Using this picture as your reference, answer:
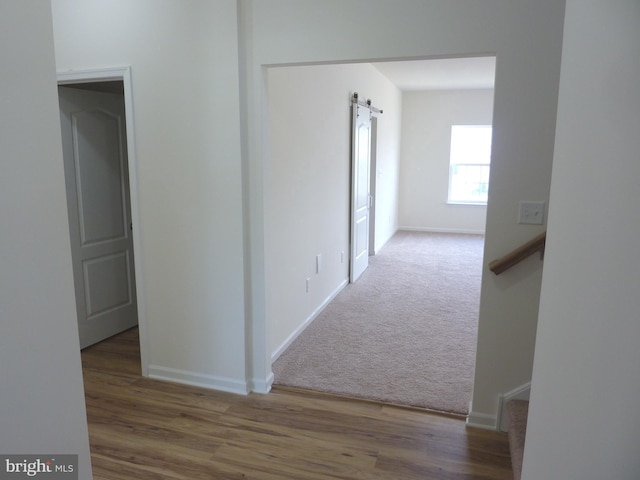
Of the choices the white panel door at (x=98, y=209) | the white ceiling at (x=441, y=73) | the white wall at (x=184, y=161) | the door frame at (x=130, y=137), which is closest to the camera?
the white wall at (x=184, y=161)

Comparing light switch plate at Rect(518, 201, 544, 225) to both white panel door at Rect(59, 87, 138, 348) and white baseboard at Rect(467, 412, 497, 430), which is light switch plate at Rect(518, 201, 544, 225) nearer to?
white baseboard at Rect(467, 412, 497, 430)

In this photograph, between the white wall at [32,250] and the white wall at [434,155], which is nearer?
the white wall at [32,250]

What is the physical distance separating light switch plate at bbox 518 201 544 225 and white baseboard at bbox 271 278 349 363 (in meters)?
1.96

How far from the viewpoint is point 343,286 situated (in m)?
5.25

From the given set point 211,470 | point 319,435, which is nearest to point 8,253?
point 211,470

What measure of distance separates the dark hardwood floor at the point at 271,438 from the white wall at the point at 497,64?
346 mm

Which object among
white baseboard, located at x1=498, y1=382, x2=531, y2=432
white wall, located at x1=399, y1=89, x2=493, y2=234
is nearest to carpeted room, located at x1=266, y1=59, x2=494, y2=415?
white baseboard, located at x1=498, y1=382, x2=531, y2=432

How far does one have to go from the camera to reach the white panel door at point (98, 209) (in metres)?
3.48

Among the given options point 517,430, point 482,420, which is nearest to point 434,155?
point 482,420

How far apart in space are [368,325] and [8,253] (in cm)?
334

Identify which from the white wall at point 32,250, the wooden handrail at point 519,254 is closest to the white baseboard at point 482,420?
the wooden handrail at point 519,254

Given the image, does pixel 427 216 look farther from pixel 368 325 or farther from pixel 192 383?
pixel 192 383

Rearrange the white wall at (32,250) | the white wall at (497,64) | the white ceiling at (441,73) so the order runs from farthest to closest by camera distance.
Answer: the white ceiling at (441,73) → the white wall at (497,64) → the white wall at (32,250)

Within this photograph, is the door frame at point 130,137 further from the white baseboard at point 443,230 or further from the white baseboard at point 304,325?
the white baseboard at point 443,230
